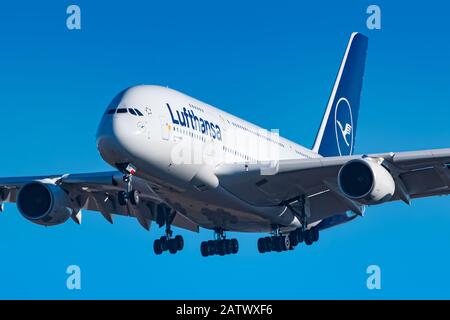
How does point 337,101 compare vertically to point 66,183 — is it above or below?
above

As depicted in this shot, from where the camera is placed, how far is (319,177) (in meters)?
37.0

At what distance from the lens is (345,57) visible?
5725 cm

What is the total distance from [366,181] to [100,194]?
1226cm

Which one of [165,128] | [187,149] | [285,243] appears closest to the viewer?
[165,128]

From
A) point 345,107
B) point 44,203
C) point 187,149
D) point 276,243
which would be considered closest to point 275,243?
point 276,243

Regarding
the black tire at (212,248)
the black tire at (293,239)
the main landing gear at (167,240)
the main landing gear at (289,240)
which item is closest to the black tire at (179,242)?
the main landing gear at (167,240)

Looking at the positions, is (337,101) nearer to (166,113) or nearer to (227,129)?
(227,129)

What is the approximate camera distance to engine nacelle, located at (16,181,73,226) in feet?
130

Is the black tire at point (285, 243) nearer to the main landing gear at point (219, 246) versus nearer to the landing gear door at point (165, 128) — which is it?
the main landing gear at point (219, 246)

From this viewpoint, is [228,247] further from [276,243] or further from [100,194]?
[100,194]

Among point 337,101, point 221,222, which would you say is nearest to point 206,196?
point 221,222

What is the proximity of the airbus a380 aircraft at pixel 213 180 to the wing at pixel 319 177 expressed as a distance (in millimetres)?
38

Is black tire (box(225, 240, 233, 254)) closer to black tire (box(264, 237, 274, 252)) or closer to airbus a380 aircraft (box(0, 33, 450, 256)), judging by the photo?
airbus a380 aircraft (box(0, 33, 450, 256))
